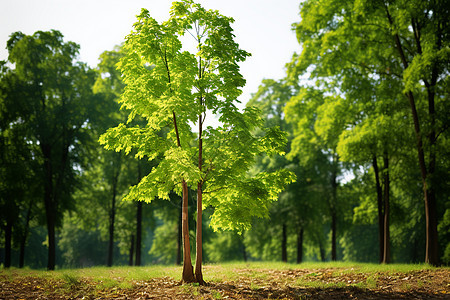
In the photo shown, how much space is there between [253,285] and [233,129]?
4616 mm

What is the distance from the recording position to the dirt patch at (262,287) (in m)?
9.15

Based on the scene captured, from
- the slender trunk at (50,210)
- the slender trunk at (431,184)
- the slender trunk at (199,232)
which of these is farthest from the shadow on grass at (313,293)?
the slender trunk at (50,210)

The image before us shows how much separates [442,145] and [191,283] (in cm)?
1013

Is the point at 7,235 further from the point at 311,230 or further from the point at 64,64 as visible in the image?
the point at 311,230

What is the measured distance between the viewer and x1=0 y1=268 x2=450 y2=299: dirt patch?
915 centimetres

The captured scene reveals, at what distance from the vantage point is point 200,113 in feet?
34.7

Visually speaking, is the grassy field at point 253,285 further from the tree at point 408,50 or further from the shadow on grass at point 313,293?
the tree at point 408,50

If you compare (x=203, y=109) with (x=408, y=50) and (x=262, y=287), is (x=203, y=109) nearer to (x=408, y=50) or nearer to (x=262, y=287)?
(x=262, y=287)

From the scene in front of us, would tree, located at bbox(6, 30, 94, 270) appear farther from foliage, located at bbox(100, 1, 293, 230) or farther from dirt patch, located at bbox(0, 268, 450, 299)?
foliage, located at bbox(100, 1, 293, 230)

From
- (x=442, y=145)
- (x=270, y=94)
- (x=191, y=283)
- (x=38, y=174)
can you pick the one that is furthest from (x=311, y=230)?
(x=38, y=174)

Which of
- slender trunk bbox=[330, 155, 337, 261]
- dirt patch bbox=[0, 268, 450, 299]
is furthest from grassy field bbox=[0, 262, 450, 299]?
slender trunk bbox=[330, 155, 337, 261]

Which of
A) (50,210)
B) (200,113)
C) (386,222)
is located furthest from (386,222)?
(50,210)

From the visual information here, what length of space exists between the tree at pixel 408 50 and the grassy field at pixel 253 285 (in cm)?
328

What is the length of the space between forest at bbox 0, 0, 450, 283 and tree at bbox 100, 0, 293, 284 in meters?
0.04
